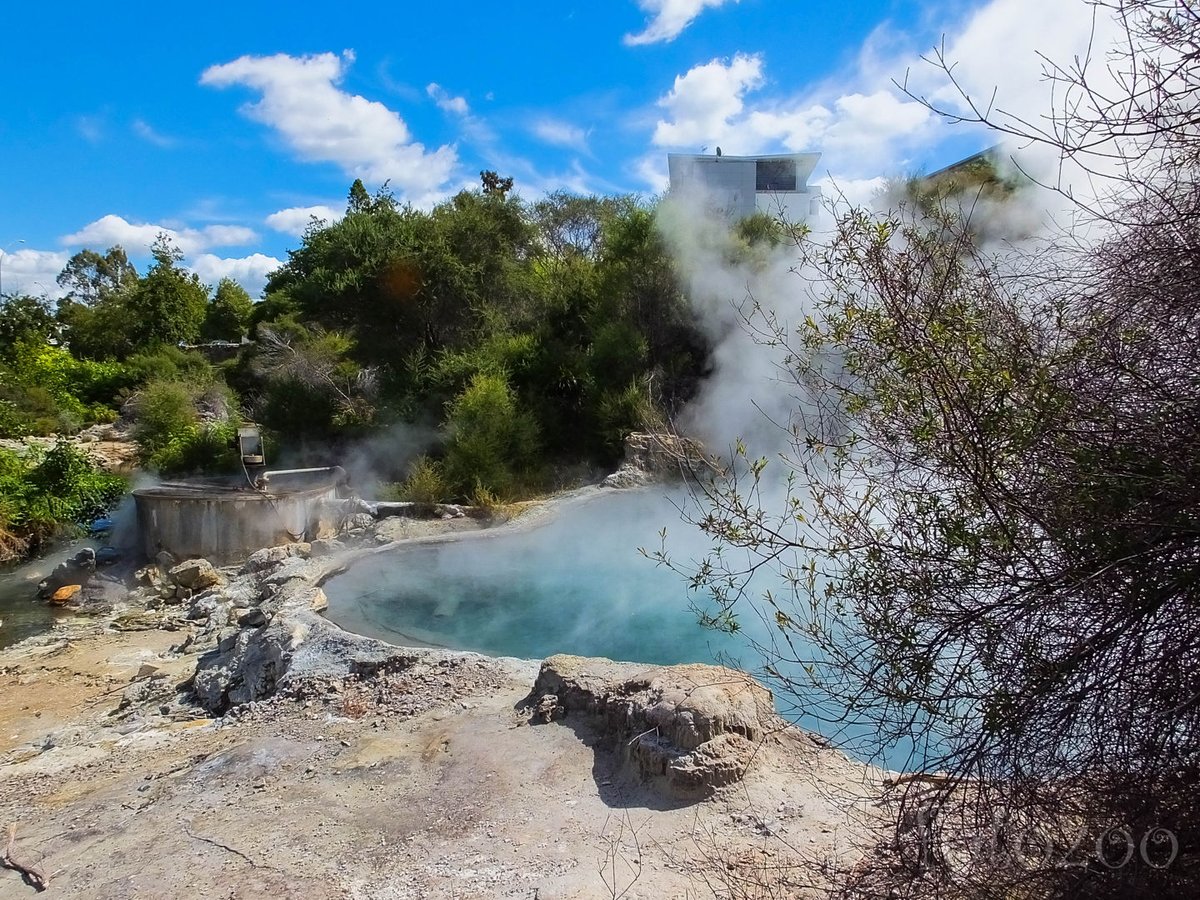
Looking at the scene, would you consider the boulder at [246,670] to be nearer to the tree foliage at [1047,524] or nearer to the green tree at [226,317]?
the tree foliage at [1047,524]

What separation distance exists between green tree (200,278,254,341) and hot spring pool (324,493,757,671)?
83.1 feet

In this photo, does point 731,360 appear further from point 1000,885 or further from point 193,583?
point 1000,885

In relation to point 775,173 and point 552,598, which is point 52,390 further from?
point 775,173

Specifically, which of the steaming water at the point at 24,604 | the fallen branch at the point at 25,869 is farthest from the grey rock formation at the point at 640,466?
the fallen branch at the point at 25,869

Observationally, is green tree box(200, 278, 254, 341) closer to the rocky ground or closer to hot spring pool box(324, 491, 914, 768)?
hot spring pool box(324, 491, 914, 768)

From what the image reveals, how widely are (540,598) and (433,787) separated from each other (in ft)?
13.6

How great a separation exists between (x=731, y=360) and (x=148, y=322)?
25203mm

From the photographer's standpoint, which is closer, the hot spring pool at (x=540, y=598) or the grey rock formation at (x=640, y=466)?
the hot spring pool at (x=540, y=598)

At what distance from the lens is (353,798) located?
4367mm

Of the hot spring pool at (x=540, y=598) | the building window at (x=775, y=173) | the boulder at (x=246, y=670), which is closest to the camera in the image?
the boulder at (x=246, y=670)

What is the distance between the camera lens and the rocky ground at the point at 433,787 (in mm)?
3635

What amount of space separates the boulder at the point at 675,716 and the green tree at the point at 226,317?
3026 centimetres

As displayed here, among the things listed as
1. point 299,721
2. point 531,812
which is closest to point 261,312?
point 299,721

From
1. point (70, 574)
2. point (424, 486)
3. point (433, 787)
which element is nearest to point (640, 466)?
point (424, 486)
